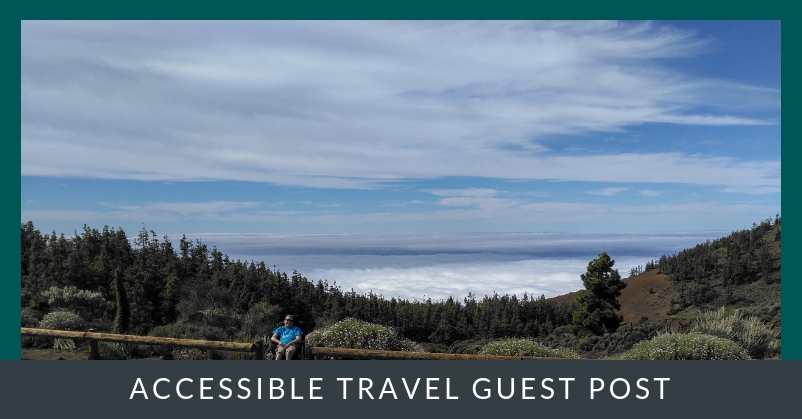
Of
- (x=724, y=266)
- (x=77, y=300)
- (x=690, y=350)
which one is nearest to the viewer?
(x=690, y=350)

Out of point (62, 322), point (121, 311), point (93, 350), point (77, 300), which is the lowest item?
point (93, 350)

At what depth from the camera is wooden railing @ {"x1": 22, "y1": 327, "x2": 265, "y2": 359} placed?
8938 millimetres

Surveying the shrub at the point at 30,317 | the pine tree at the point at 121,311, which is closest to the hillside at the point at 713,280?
the pine tree at the point at 121,311

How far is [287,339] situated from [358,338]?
7.25ft

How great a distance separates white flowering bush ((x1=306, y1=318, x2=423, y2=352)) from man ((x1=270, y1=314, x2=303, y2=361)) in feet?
6.21

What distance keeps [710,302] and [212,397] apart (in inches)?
546

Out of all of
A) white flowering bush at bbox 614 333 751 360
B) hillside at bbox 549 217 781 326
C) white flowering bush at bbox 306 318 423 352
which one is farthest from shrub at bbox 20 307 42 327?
hillside at bbox 549 217 781 326

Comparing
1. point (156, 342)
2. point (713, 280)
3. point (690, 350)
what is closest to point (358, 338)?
point (156, 342)

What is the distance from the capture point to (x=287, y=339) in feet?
28.5

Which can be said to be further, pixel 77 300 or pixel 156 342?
pixel 77 300

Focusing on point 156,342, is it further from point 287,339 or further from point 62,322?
point 62,322

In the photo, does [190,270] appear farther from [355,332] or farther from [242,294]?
[355,332]

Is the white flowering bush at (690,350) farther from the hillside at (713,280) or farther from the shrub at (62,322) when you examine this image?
the shrub at (62,322)

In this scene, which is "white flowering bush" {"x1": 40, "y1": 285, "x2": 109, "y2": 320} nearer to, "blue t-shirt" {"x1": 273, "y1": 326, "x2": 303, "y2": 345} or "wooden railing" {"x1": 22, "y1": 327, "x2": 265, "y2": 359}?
"wooden railing" {"x1": 22, "y1": 327, "x2": 265, "y2": 359}
